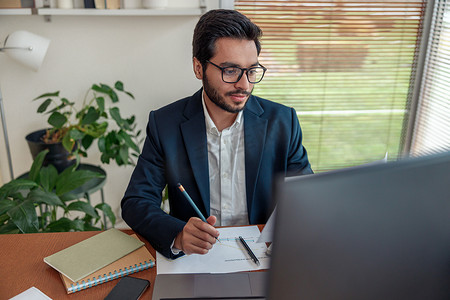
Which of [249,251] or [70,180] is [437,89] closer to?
[249,251]

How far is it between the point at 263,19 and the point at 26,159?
172 centimetres

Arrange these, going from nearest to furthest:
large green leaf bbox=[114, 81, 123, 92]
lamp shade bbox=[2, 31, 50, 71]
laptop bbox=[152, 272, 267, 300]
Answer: laptop bbox=[152, 272, 267, 300], lamp shade bbox=[2, 31, 50, 71], large green leaf bbox=[114, 81, 123, 92]

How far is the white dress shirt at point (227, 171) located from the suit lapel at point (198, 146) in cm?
3

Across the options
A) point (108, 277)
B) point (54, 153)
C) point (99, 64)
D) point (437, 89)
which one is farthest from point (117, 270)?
point (437, 89)

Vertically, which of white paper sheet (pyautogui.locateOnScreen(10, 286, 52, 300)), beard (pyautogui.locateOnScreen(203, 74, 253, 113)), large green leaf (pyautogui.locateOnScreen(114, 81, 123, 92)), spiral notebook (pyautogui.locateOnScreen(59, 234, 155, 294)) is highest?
beard (pyautogui.locateOnScreen(203, 74, 253, 113))

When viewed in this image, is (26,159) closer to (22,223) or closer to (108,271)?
(22,223)

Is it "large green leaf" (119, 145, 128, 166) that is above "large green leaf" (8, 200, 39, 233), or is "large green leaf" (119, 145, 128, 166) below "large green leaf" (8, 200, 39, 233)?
below

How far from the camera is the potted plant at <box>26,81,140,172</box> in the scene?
2.02 meters

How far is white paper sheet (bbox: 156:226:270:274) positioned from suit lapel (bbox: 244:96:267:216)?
1.05 ft

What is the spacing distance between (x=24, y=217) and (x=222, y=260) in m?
0.72

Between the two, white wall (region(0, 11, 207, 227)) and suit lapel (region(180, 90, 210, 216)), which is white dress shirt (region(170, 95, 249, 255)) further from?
white wall (region(0, 11, 207, 227))

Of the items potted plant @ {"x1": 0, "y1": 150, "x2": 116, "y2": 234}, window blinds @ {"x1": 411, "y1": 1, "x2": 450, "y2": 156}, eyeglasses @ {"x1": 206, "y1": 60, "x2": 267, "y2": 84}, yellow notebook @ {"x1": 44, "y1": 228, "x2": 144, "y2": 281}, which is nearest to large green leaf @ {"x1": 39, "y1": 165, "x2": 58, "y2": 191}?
potted plant @ {"x1": 0, "y1": 150, "x2": 116, "y2": 234}

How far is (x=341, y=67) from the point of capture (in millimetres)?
2602

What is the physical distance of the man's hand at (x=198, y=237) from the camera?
3.20ft
